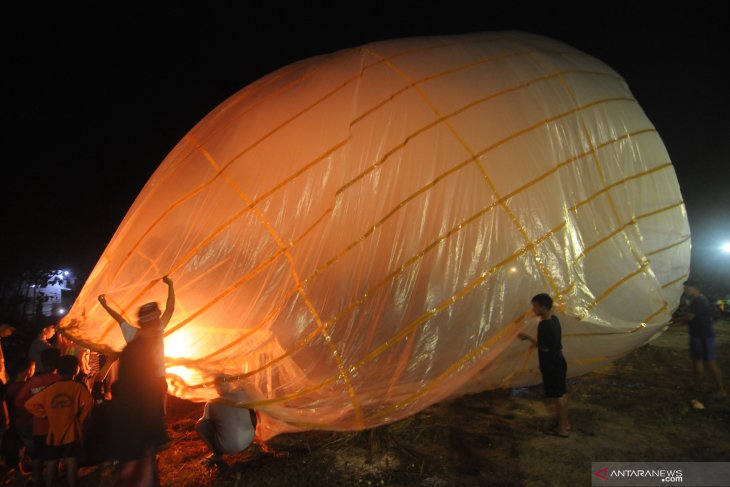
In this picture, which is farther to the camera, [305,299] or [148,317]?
[305,299]

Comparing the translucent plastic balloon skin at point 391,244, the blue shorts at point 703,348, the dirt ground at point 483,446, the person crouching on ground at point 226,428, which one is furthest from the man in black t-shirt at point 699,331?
the person crouching on ground at point 226,428

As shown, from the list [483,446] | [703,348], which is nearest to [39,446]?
[483,446]

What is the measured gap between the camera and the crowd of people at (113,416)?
2893 mm

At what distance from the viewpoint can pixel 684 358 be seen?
7.19m

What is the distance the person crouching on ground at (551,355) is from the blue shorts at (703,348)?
8.15ft

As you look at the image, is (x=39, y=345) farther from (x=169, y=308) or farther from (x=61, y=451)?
(x=169, y=308)

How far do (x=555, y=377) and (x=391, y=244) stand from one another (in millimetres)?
2011

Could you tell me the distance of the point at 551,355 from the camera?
3.91m

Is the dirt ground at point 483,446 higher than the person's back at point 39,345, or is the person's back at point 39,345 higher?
the person's back at point 39,345

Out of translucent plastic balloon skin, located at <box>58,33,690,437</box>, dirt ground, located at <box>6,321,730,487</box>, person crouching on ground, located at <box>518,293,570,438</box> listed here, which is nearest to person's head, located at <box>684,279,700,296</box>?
dirt ground, located at <box>6,321,730,487</box>

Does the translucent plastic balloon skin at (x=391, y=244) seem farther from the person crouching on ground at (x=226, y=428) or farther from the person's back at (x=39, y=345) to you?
the person's back at (x=39, y=345)

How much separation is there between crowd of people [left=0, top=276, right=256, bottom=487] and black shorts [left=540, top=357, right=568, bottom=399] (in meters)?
2.72

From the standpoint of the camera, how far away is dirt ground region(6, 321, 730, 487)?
3760 mm

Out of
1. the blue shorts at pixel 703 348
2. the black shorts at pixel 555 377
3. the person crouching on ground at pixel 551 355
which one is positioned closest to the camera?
the person crouching on ground at pixel 551 355
